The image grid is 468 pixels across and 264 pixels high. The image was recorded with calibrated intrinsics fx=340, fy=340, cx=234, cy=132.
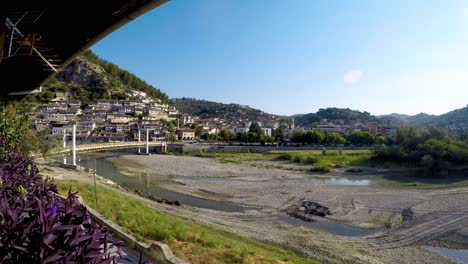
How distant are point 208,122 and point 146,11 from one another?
408 feet

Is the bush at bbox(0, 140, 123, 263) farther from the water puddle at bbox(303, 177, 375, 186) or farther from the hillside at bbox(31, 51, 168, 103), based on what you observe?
the hillside at bbox(31, 51, 168, 103)

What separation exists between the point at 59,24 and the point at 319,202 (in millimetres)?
19772

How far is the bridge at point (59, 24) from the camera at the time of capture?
564cm

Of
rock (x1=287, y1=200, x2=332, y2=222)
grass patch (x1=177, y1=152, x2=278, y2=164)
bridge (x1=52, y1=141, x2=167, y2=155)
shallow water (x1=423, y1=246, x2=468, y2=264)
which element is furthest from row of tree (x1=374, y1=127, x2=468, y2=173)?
bridge (x1=52, y1=141, x2=167, y2=155)

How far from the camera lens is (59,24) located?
718cm

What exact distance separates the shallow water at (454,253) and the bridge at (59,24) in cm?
1496

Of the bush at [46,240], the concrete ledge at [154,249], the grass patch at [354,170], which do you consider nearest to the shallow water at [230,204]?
the grass patch at [354,170]

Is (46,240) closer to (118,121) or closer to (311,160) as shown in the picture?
(311,160)

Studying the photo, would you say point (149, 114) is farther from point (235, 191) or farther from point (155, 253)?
point (155, 253)

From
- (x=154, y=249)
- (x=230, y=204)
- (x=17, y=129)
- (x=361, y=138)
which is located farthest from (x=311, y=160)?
(x=154, y=249)

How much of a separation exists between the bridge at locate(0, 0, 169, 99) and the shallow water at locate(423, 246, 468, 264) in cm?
1496

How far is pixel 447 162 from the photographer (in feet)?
137

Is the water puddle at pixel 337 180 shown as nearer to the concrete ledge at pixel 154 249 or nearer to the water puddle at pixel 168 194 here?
the water puddle at pixel 168 194

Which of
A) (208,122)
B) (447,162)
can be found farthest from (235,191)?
(208,122)
